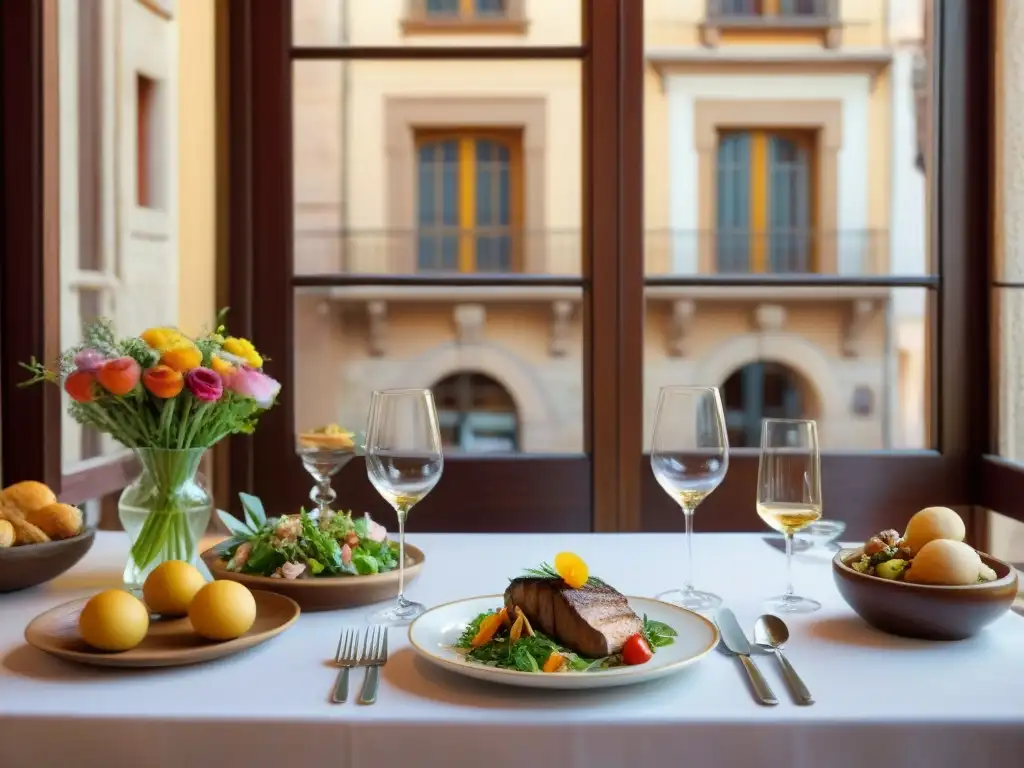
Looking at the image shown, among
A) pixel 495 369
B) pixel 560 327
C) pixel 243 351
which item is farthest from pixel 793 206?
pixel 243 351

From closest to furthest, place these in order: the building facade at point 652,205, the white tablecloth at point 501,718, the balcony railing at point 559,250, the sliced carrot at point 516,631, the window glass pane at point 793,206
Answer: the white tablecloth at point 501,718 < the sliced carrot at point 516,631 < the building facade at point 652,205 < the window glass pane at point 793,206 < the balcony railing at point 559,250

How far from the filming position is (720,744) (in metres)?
0.76

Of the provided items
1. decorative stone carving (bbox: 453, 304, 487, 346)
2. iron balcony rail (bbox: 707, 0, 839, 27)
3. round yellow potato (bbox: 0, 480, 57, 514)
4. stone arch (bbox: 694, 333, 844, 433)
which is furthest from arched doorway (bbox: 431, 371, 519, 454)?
round yellow potato (bbox: 0, 480, 57, 514)

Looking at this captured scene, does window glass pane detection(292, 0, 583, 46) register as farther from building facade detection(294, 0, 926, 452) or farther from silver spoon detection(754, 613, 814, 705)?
silver spoon detection(754, 613, 814, 705)

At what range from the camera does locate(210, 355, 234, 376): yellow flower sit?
3.63ft

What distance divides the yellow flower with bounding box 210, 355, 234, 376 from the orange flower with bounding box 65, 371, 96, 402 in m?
0.11

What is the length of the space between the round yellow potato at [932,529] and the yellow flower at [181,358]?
0.68m

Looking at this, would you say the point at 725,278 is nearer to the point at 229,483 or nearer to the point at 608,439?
the point at 608,439

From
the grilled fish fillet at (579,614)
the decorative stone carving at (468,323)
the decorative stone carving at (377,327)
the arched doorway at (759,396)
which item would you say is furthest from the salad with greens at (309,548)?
the arched doorway at (759,396)

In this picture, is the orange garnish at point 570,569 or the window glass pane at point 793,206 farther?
the window glass pane at point 793,206

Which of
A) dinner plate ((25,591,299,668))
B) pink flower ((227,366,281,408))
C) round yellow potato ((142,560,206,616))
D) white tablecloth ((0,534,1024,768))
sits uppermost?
pink flower ((227,366,281,408))

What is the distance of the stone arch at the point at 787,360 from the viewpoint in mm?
21703

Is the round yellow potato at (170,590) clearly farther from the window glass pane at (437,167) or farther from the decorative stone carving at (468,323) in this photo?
the decorative stone carving at (468,323)

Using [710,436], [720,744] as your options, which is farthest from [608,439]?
[720,744]
